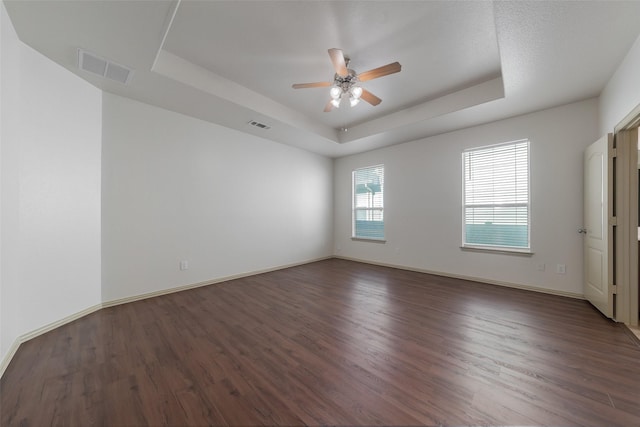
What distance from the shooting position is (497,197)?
13.1 feet

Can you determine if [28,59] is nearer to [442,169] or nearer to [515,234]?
[442,169]

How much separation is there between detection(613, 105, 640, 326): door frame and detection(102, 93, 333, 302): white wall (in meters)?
4.84

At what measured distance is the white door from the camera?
2.62 metres

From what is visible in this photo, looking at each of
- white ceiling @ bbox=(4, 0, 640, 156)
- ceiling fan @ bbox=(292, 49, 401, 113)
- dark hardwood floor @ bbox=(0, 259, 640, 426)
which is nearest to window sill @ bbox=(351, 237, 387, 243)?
dark hardwood floor @ bbox=(0, 259, 640, 426)

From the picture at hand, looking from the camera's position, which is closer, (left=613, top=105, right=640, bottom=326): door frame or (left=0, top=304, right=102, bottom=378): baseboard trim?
(left=0, top=304, right=102, bottom=378): baseboard trim

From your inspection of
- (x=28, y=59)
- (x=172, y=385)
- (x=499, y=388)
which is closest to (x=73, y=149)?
(x=28, y=59)

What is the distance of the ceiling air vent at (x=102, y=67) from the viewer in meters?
2.36

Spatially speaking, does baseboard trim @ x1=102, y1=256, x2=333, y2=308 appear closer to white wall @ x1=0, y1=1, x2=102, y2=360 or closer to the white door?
white wall @ x1=0, y1=1, x2=102, y2=360

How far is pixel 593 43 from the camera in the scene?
2154mm

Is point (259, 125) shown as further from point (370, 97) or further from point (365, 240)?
point (365, 240)

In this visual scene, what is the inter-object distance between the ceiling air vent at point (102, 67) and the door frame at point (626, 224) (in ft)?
17.6

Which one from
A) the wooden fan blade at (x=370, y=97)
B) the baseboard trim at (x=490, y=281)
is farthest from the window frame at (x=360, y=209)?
the wooden fan blade at (x=370, y=97)

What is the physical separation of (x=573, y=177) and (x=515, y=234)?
108 centimetres

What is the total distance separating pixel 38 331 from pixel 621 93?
6.49 meters
